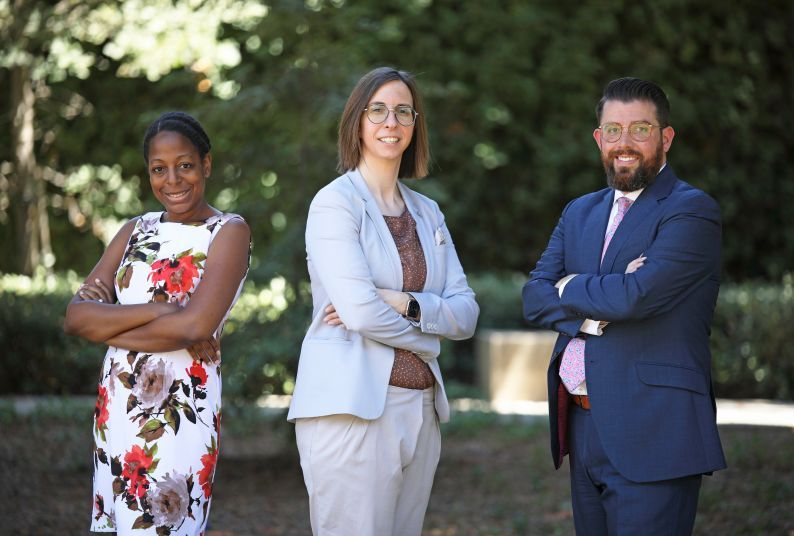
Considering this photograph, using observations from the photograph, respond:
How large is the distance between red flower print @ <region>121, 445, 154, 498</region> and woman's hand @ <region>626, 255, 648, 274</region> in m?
1.71

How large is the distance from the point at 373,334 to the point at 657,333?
0.95 meters

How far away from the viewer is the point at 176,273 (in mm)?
3621

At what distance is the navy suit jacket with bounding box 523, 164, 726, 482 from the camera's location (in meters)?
3.35

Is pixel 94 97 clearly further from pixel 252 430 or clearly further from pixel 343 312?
pixel 343 312

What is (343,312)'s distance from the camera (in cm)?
352

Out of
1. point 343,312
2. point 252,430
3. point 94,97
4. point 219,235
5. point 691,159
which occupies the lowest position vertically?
point 252,430

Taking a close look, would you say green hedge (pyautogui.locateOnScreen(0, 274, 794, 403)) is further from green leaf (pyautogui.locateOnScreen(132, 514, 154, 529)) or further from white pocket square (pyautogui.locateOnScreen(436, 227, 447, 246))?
green leaf (pyautogui.locateOnScreen(132, 514, 154, 529))

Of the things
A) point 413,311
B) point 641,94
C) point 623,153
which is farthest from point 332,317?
point 641,94

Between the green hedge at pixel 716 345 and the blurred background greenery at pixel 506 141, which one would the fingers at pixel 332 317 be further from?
the blurred background greenery at pixel 506 141

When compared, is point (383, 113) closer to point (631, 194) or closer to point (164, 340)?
point (631, 194)

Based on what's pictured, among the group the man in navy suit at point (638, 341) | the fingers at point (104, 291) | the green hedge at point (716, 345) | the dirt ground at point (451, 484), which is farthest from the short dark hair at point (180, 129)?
the green hedge at point (716, 345)

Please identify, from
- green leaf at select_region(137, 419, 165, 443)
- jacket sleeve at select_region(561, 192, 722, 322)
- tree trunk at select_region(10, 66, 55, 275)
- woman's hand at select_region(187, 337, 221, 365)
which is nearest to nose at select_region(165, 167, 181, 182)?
woman's hand at select_region(187, 337, 221, 365)

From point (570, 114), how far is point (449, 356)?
6.31m

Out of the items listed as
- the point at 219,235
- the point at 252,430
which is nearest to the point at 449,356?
the point at 252,430
